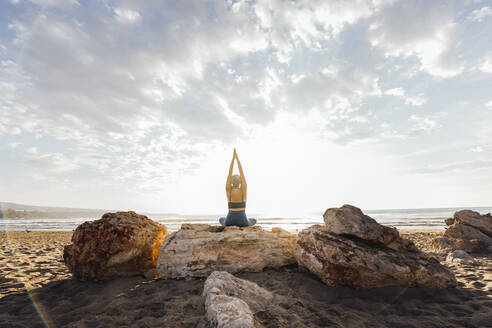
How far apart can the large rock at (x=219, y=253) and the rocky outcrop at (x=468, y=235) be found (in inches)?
263

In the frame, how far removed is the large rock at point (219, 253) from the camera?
4.29 m

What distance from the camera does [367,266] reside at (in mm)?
3627

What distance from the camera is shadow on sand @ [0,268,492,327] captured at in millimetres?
2744

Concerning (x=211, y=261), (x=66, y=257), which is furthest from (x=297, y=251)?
(x=66, y=257)

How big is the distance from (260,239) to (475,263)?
215 inches

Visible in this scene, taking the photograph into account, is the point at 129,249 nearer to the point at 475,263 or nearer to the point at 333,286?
the point at 333,286

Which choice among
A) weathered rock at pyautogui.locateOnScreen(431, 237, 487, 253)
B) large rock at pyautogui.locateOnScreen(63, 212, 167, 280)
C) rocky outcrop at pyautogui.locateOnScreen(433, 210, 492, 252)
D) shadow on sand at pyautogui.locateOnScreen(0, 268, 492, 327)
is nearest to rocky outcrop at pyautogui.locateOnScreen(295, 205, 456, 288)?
shadow on sand at pyautogui.locateOnScreen(0, 268, 492, 327)

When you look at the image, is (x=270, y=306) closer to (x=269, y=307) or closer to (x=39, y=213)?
(x=269, y=307)

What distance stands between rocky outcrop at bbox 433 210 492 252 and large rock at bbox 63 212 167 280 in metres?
9.39

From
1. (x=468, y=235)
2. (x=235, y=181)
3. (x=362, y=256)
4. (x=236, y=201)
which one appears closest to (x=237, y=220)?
(x=236, y=201)

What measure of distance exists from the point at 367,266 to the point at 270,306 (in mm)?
1745

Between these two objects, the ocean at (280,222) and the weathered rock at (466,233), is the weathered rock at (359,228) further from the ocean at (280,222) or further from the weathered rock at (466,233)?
the ocean at (280,222)

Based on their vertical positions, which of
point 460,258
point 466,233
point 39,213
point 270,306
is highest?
point 466,233

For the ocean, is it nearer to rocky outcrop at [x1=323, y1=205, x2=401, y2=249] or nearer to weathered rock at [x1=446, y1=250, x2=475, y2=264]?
weathered rock at [x1=446, y1=250, x2=475, y2=264]
